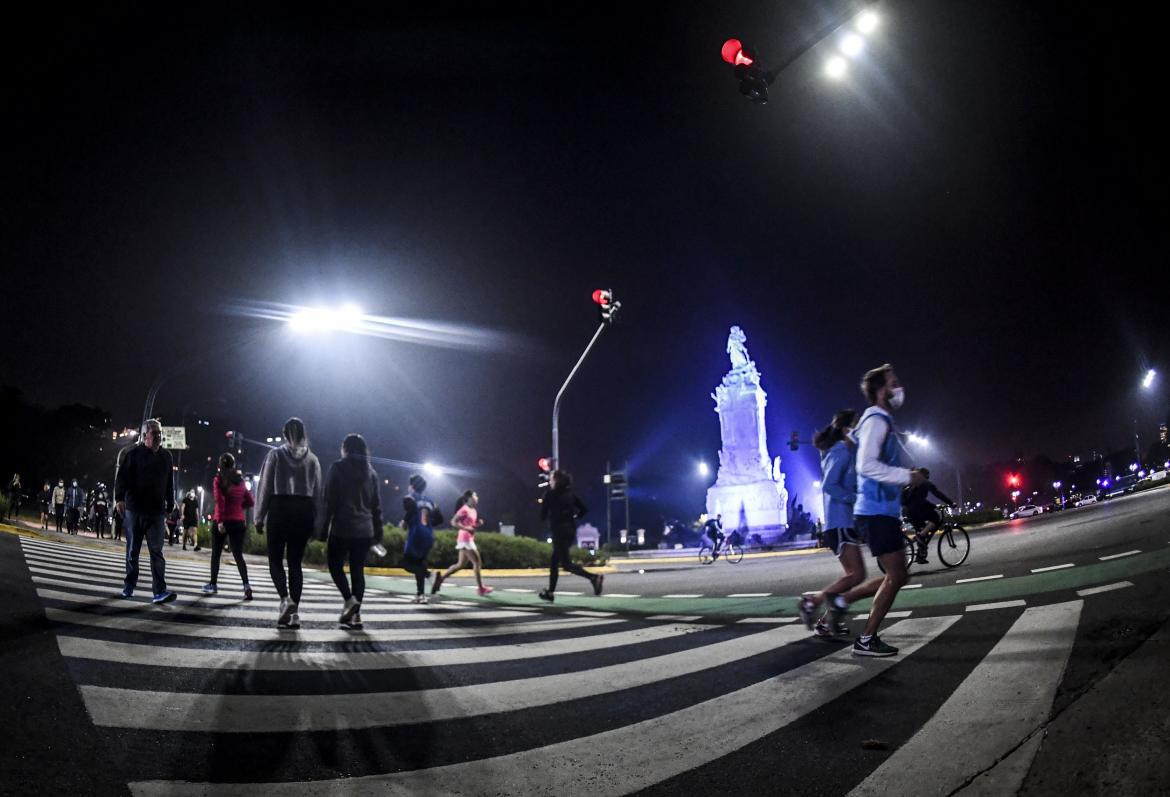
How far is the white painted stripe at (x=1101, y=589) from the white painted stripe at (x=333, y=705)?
3.73m

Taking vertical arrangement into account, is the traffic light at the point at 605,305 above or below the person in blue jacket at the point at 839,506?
above

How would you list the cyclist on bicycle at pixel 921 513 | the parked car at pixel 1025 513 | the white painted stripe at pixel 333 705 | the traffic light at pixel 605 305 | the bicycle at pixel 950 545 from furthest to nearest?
1. the parked car at pixel 1025 513
2. the traffic light at pixel 605 305
3. the bicycle at pixel 950 545
4. the cyclist on bicycle at pixel 921 513
5. the white painted stripe at pixel 333 705

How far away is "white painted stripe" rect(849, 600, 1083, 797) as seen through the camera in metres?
2.05

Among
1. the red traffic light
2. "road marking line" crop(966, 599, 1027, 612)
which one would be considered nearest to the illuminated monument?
"road marking line" crop(966, 599, 1027, 612)

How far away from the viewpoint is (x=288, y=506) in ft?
19.7

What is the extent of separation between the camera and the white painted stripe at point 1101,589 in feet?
16.4

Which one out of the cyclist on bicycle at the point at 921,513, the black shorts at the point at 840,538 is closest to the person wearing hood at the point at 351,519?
the black shorts at the point at 840,538

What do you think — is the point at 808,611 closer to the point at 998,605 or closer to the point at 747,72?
the point at 998,605

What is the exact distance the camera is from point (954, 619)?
499 cm

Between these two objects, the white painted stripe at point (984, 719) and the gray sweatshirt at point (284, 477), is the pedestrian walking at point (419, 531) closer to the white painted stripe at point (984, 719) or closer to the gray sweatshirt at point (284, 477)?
the gray sweatshirt at point (284, 477)

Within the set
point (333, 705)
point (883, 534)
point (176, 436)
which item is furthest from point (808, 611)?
point (176, 436)

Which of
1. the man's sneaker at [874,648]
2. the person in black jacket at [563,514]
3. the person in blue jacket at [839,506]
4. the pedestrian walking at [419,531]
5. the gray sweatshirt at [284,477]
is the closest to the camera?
the man's sneaker at [874,648]

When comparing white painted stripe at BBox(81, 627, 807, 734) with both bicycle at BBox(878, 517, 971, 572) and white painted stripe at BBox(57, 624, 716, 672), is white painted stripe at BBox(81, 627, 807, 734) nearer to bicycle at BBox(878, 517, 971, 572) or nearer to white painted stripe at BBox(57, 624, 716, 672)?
white painted stripe at BBox(57, 624, 716, 672)

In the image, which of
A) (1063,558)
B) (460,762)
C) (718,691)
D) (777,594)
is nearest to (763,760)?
(718,691)
